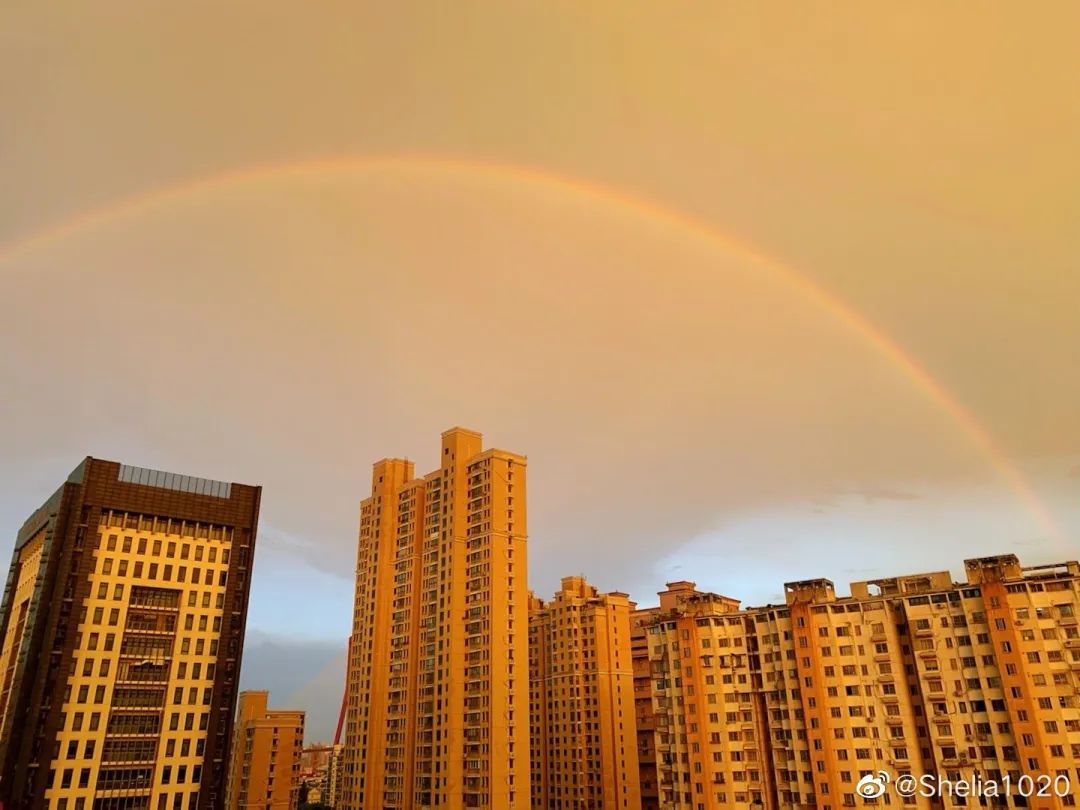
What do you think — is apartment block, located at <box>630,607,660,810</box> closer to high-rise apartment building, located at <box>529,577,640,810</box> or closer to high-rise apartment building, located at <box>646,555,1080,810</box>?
high-rise apartment building, located at <box>529,577,640,810</box>

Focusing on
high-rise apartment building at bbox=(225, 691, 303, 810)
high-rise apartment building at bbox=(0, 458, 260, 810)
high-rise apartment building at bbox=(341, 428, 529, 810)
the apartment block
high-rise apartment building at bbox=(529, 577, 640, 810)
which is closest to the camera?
high-rise apartment building at bbox=(0, 458, 260, 810)

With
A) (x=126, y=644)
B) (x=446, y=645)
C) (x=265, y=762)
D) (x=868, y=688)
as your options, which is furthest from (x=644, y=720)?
(x=126, y=644)

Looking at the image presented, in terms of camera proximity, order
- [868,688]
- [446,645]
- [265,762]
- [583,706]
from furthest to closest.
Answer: [265,762] → [583,706] → [446,645] → [868,688]

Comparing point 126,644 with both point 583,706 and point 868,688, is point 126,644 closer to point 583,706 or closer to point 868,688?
point 583,706

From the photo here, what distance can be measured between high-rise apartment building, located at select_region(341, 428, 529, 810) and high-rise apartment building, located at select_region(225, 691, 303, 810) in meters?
38.0

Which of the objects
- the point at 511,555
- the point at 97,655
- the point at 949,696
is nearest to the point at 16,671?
the point at 97,655

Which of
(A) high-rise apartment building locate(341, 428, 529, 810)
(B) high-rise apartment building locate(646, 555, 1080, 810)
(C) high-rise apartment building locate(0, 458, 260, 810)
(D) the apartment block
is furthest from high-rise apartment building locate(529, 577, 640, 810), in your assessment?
(C) high-rise apartment building locate(0, 458, 260, 810)

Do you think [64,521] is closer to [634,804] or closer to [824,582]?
[824,582]

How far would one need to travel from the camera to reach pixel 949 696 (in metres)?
63.4

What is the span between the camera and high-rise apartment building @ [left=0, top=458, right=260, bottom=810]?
194ft

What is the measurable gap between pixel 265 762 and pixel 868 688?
324 feet

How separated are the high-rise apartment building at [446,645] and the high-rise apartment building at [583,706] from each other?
1056 inches

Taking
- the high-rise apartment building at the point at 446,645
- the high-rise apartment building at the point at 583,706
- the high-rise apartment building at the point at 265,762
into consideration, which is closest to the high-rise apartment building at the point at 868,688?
the high-rise apartment building at the point at 446,645

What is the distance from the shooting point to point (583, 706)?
106000 mm
